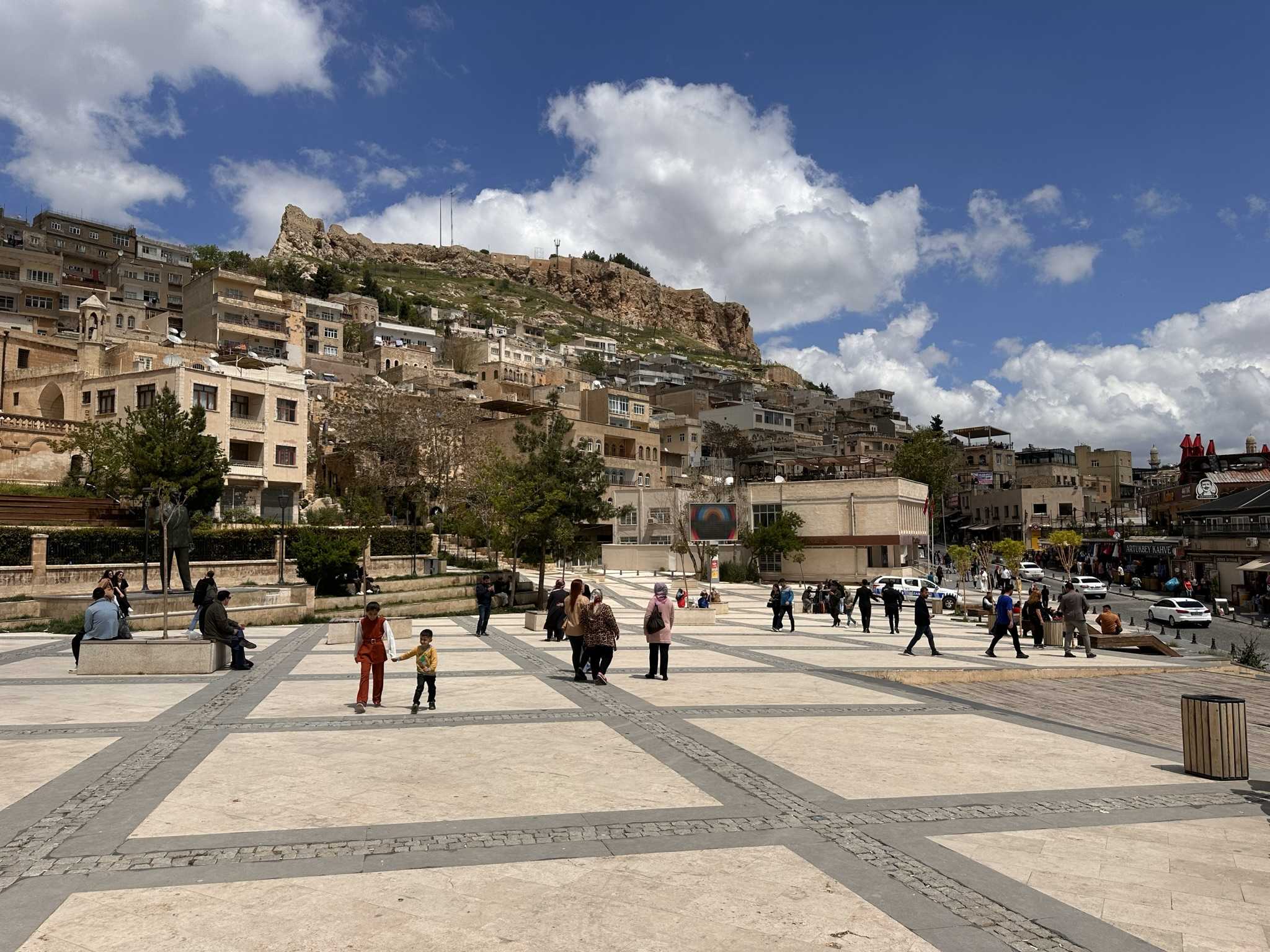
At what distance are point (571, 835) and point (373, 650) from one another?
5510mm

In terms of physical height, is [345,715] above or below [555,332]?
below

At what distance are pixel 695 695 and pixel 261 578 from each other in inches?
883

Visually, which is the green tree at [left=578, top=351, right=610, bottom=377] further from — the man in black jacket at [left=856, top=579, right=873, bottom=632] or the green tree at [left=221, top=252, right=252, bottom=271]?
the man in black jacket at [left=856, top=579, right=873, bottom=632]

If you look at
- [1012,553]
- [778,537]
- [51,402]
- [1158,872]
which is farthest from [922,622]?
[51,402]

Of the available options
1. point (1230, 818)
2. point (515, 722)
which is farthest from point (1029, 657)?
point (515, 722)

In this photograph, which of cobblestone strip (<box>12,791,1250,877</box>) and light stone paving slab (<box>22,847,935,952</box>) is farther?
cobblestone strip (<box>12,791,1250,877</box>)

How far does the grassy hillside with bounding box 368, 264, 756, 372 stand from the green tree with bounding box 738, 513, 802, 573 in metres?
99.0

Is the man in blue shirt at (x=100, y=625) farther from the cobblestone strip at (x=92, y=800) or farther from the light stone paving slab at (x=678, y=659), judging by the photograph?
the light stone paving slab at (x=678, y=659)

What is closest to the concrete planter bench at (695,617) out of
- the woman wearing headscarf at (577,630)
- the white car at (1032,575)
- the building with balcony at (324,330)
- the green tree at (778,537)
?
the woman wearing headscarf at (577,630)

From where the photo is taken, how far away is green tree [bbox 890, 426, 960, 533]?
262 ft

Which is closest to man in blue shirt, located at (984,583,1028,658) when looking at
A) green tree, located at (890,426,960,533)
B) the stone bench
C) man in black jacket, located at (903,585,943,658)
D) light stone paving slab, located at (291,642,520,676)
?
man in black jacket, located at (903,585,943,658)

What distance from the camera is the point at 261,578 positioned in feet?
97.2

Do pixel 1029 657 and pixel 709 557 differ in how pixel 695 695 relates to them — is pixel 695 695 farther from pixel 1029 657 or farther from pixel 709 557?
pixel 709 557

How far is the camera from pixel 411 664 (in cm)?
1560
